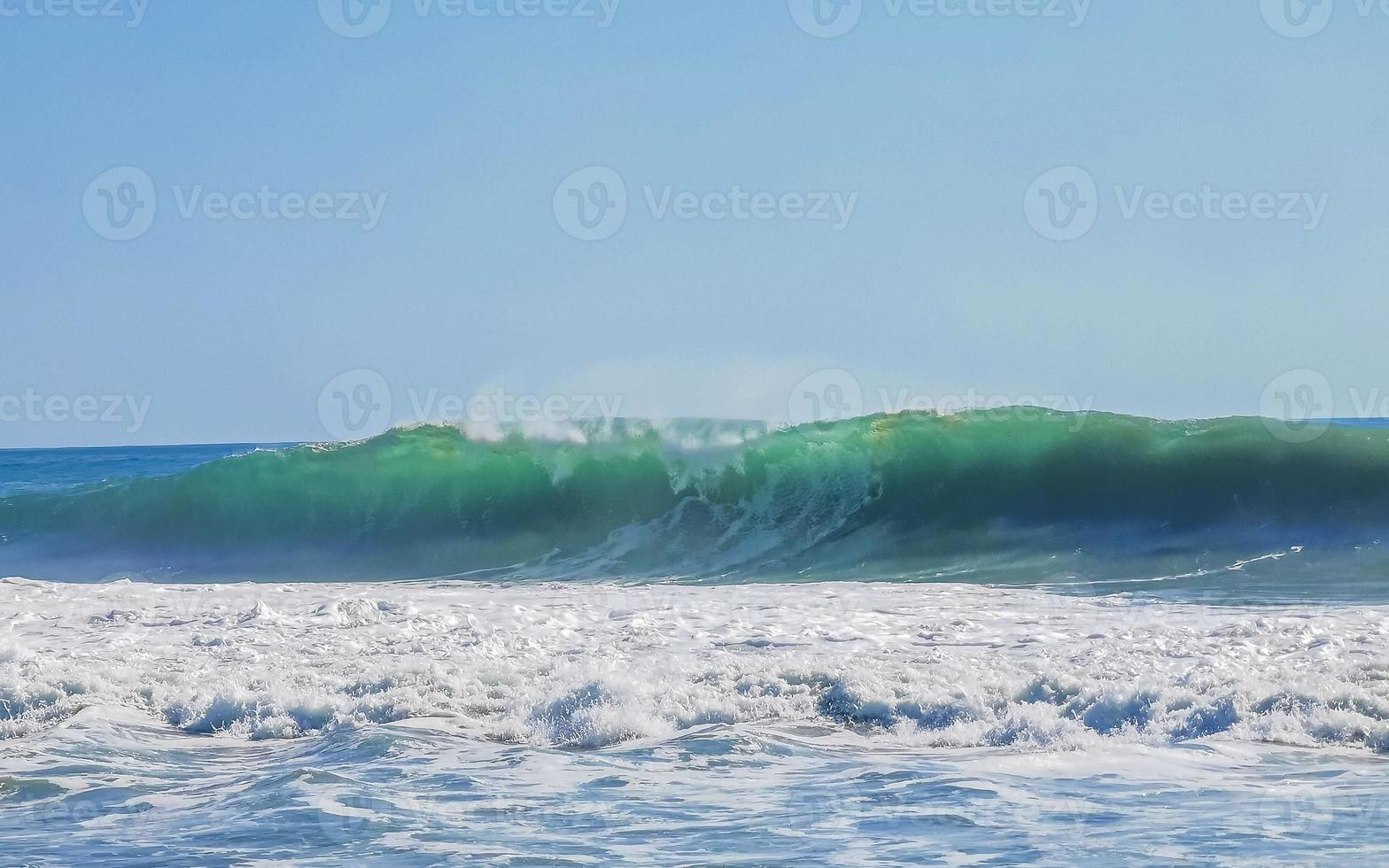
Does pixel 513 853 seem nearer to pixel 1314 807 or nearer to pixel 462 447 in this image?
pixel 1314 807

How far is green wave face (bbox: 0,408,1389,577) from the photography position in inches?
607

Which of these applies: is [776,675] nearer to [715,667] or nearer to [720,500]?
[715,667]

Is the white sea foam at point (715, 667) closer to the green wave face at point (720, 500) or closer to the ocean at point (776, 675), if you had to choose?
the ocean at point (776, 675)

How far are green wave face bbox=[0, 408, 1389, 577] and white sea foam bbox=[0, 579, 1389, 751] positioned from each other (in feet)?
15.9

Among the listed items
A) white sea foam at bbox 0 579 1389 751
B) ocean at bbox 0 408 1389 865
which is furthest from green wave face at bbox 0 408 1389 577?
white sea foam at bbox 0 579 1389 751

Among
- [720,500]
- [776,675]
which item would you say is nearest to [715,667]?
[776,675]

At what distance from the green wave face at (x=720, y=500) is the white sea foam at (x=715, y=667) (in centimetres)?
483

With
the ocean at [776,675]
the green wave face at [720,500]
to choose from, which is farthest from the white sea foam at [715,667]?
the green wave face at [720,500]

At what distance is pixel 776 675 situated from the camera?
774cm

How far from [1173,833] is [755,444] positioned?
1359 centimetres

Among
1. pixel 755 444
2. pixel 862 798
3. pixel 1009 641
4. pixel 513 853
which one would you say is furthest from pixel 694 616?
pixel 755 444

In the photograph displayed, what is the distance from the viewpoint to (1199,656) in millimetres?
7969

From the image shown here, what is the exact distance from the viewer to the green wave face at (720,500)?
15.4 m

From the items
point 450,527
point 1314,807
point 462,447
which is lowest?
point 1314,807
